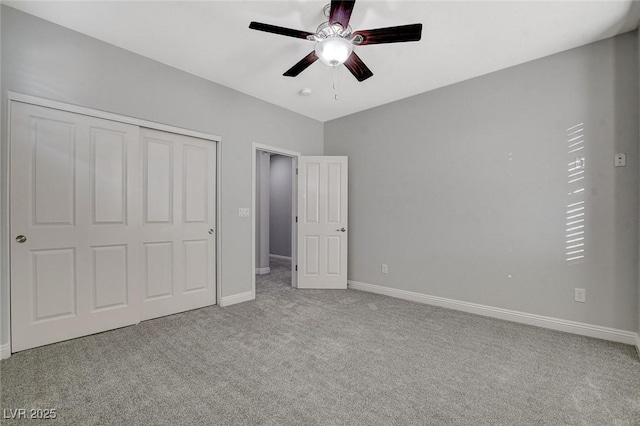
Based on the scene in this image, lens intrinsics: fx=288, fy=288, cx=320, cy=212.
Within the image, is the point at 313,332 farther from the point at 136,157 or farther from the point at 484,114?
the point at 484,114

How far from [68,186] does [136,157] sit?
0.63 metres

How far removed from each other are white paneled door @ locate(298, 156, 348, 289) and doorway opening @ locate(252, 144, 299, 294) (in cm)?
17

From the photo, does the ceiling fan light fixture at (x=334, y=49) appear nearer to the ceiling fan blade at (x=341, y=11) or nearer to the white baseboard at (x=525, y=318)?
the ceiling fan blade at (x=341, y=11)

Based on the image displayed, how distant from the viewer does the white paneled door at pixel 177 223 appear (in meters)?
3.10

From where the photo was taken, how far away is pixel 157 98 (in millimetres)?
3084

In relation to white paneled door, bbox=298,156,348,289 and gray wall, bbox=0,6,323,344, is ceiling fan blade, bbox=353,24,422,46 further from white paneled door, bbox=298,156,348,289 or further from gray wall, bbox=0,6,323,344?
white paneled door, bbox=298,156,348,289

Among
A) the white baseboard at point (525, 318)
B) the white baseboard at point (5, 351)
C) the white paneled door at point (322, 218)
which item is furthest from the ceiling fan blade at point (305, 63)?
the white baseboard at point (5, 351)

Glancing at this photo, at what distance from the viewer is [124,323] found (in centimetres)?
288

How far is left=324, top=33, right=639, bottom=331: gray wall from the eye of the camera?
103 inches

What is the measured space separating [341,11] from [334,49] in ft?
0.93

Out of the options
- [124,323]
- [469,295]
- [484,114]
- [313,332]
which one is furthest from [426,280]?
[124,323]

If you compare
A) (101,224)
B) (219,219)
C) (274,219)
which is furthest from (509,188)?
(274,219)

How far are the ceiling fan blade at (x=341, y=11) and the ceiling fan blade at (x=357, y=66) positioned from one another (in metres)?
0.35

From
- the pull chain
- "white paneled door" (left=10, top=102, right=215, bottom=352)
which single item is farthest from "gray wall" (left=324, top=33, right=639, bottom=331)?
"white paneled door" (left=10, top=102, right=215, bottom=352)
